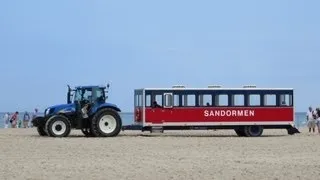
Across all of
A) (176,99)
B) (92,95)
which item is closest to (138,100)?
(176,99)

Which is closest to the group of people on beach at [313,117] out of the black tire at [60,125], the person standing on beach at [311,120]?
the person standing on beach at [311,120]

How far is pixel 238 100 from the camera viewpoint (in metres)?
38.3

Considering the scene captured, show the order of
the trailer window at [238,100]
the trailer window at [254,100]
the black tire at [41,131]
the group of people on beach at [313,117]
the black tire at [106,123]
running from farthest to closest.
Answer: the group of people on beach at [313,117], the trailer window at [254,100], the trailer window at [238,100], the black tire at [41,131], the black tire at [106,123]

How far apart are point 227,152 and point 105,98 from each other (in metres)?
12.4

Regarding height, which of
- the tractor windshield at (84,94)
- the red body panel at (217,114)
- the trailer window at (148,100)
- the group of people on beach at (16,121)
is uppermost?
the tractor windshield at (84,94)

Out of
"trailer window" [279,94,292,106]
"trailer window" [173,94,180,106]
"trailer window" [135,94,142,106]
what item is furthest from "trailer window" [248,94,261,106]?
"trailer window" [135,94,142,106]

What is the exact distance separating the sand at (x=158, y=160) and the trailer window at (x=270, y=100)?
7868 millimetres

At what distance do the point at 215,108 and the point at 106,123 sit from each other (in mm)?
5301

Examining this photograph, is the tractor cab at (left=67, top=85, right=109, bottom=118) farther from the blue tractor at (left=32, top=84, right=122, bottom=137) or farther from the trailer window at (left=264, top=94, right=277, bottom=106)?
the trailer window at (left=264, top=94, right=277, bottom=106)

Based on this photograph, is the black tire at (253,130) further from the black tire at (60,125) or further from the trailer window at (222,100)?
the black tire at (60,125)

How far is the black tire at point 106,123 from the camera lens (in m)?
35.9

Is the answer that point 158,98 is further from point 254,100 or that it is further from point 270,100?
point 270,100

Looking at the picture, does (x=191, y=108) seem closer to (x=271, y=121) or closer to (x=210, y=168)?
(x=271, y=121)

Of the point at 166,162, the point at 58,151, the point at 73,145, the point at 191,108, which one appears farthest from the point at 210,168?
the point at 191,108
